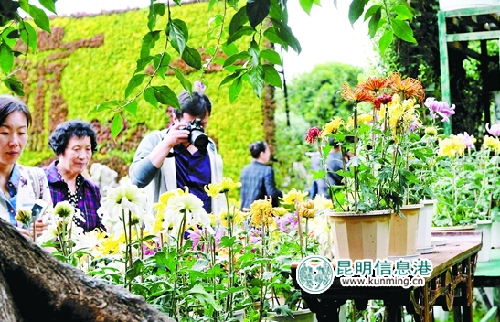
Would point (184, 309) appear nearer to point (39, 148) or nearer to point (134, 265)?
point (134, 265)

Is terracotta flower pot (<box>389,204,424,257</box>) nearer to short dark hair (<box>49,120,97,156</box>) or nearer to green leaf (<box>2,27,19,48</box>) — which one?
green leaf (<box>2,27,19,48</box>)

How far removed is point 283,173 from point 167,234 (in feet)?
19.7

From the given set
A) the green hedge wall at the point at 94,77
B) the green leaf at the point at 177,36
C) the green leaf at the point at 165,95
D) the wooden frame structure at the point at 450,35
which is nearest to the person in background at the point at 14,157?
the green leaf at the point at 165,95

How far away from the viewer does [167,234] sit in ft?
6.33

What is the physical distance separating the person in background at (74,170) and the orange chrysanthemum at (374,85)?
1540 mm

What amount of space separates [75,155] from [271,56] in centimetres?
201

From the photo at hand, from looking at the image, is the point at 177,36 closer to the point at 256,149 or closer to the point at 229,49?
the point at 229,49

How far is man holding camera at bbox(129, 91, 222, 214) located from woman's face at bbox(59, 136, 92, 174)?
0.23 meters

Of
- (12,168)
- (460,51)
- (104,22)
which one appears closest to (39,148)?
(104,22)

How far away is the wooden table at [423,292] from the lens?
188cm

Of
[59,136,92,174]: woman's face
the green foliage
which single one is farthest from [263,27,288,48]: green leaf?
the green foliage

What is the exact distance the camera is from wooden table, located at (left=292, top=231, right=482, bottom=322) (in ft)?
6.15

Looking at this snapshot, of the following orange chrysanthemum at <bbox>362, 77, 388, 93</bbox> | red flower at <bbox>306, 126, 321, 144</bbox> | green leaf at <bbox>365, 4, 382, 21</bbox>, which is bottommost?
red flower at <bbox>306, 126, 321, 144</bbox>

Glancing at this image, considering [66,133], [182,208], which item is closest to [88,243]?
[182,208]
